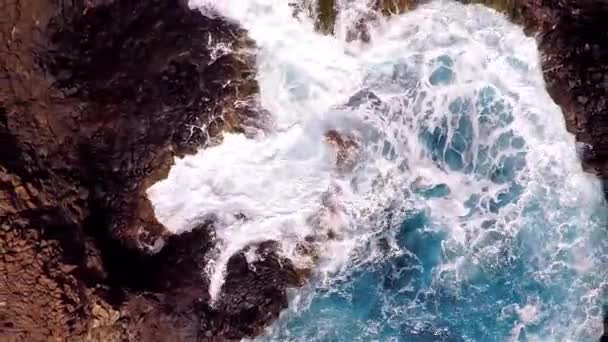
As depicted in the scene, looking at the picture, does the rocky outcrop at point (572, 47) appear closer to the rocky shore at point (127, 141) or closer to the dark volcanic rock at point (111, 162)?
the rocky shore at point (127, 141)

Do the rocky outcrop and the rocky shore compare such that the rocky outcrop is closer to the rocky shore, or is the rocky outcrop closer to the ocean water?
the rocky shore

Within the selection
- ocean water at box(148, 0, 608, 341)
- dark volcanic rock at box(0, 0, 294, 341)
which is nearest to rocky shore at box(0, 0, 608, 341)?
dark volcanic rock at box(0, 0, 294, 341)

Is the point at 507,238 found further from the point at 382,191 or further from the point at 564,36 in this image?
the point at 564,36

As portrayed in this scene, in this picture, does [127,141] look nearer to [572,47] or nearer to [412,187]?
[412,187]

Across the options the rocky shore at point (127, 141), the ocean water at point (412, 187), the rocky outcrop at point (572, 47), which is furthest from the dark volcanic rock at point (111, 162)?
the rocky outcrop at point (572, 47)

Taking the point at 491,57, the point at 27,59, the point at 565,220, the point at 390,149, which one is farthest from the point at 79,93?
the point at 565,220
